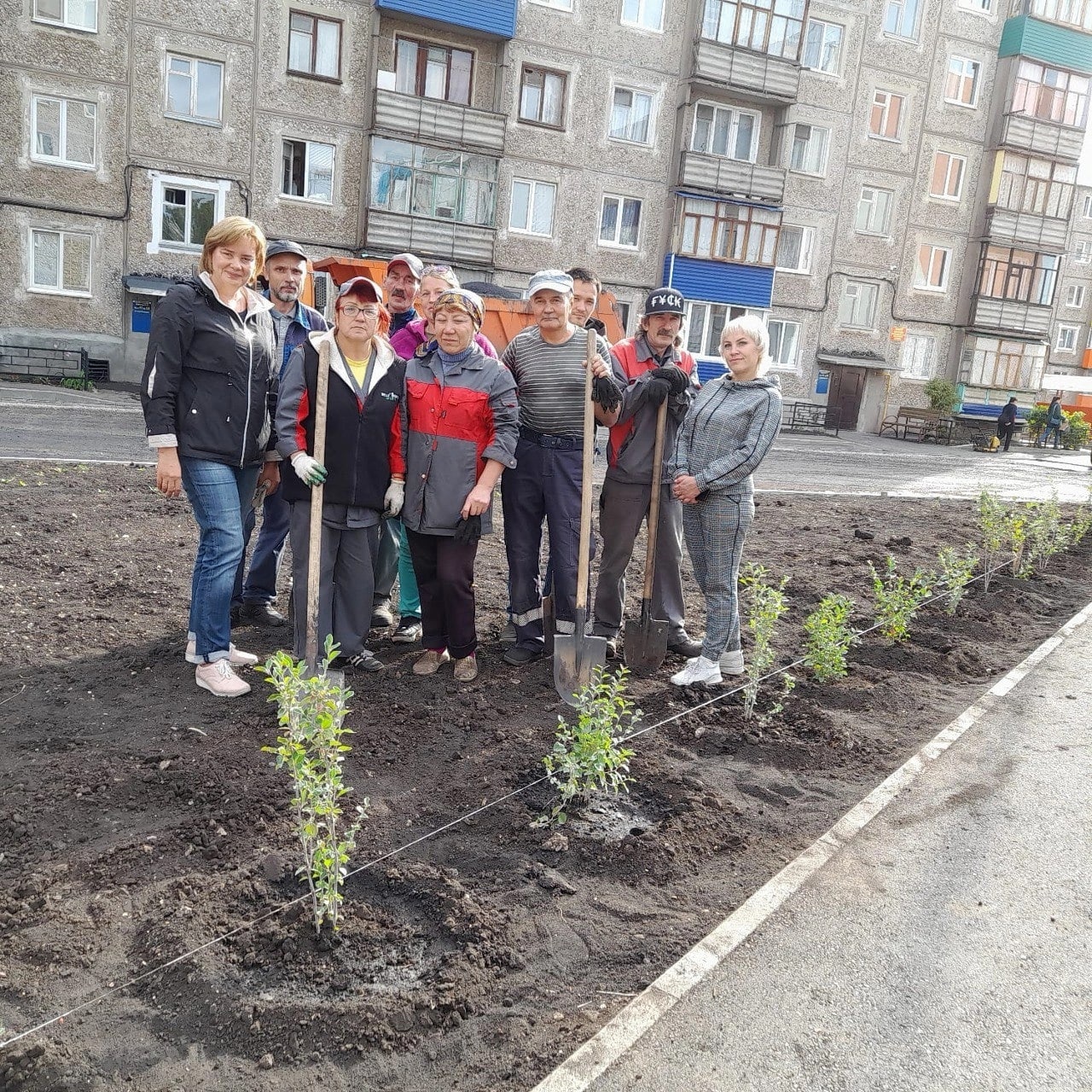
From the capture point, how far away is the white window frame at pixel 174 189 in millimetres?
21969

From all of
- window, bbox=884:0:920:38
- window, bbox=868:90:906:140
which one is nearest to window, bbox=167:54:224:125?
window, bbox=868:90:906:140

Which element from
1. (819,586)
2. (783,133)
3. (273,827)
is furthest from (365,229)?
(273,827)

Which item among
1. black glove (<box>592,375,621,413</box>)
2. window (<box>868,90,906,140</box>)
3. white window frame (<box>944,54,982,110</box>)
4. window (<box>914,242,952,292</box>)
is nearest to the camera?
black glove (<box>592,375,621,413</box>)

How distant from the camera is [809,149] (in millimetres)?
30031

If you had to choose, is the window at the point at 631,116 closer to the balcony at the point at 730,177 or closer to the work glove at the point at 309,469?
the balcony at the point at 730,177

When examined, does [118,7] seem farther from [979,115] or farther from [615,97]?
[979,115]

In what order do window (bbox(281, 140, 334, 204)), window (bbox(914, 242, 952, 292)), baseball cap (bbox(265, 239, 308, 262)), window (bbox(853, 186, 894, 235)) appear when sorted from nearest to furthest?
baseball cap (bbox(265, 239, 308, 262)) → window (bbox(281, 140, 334, 204)) → window (bbox(853, 186, 894, 235)) → window (bbox(914, 242, 952, 292))

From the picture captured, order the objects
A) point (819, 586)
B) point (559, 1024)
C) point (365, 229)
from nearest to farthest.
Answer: point (559, 1024), point (819, 586), point (365, 229)

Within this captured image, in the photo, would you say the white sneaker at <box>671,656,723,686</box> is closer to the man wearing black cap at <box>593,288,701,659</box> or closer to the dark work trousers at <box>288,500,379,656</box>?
the man wearing black cap at <box>593,288,701,659</box>

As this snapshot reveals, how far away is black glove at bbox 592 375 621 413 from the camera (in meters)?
4.81

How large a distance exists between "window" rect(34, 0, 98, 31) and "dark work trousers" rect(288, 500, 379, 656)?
71.6 ft

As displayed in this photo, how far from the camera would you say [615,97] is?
2650cm

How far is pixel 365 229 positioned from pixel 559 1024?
23.5 meters

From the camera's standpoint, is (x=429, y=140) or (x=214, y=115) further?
(x=429, y=140)
